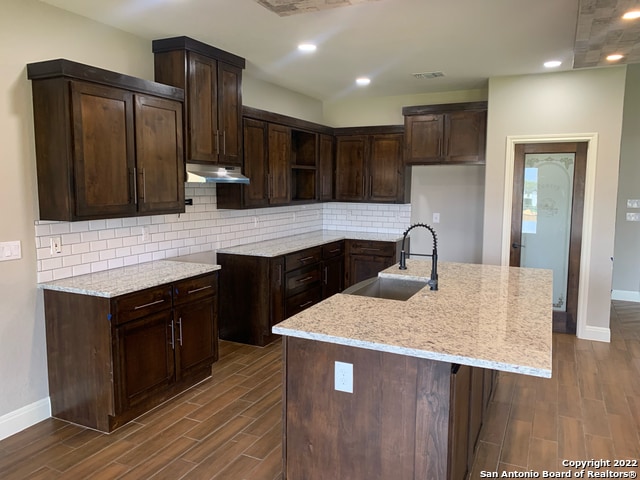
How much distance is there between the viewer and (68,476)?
2594mm

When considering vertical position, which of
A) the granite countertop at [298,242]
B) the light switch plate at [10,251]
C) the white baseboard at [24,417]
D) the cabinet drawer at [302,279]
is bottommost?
the white baseboard at [24,417]

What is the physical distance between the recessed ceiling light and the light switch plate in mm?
2663

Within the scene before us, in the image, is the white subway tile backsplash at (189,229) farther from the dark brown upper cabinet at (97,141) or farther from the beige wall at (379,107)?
the beige wall at (379,107)

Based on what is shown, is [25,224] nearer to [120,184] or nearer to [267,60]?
[120,184]

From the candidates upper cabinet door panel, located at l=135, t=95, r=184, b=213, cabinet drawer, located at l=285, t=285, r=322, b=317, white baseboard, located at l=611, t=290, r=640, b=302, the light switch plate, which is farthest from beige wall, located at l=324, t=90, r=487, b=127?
the light switch plate

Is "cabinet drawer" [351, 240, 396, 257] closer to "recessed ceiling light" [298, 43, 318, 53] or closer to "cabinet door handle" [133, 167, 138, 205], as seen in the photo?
"recessed ceiling light" [298, 43, 318, 53]

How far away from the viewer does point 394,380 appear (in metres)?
2.02

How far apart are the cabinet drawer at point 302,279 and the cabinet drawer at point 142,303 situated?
5.66 feet

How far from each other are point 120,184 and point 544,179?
427cm

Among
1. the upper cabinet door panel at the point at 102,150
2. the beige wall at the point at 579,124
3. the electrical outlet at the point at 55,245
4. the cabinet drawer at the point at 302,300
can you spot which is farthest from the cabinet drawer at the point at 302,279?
the electrical outlet at the point at 55,245

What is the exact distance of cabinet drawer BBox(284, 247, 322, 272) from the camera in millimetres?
4887

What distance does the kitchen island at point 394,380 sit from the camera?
6.34ft

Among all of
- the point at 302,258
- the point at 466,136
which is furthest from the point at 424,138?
the point at 302,258

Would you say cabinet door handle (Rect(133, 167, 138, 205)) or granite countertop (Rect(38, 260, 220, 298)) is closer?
granite countertop (Rect(38, 260, 220, 298))
